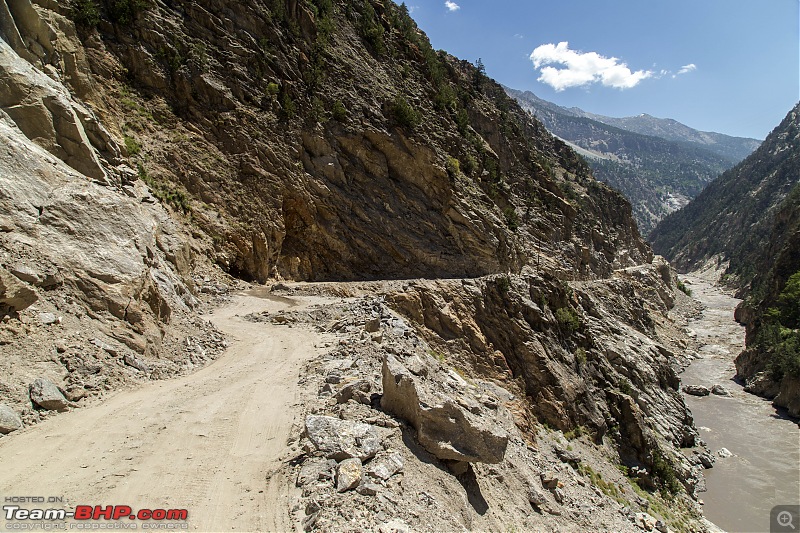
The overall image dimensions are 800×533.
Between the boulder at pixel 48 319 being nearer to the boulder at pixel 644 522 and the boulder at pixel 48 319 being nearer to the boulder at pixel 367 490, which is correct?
the boulder at pixel 367 490

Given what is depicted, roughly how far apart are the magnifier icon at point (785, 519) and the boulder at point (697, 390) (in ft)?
58.6

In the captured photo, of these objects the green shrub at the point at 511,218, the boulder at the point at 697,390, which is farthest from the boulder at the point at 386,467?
the boulder at the point at 697,390

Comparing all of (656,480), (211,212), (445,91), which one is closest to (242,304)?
(211,212)

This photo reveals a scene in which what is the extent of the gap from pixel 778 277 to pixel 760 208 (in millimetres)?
90110

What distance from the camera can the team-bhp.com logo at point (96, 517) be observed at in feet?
13.2

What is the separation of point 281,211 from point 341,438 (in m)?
20.1

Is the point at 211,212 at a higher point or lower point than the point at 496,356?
higher

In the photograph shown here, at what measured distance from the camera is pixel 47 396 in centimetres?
595

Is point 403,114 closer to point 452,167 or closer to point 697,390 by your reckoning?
point 452,167

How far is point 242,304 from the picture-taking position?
1641 cm

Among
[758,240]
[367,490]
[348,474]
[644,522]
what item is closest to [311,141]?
[348,474]

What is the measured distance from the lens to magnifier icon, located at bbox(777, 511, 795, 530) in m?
19.6

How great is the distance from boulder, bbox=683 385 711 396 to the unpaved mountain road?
41.7 meters

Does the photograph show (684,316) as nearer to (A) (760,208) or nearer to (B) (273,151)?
(B) (273,151)
